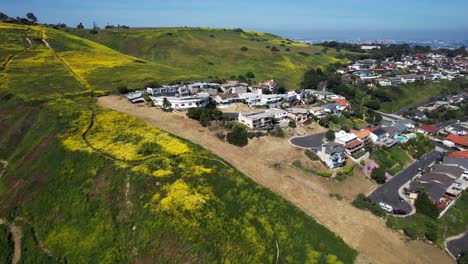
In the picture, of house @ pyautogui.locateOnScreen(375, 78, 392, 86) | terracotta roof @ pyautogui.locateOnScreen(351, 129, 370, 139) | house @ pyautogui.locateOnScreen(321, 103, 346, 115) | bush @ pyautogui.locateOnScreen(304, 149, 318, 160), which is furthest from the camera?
house @ pyautogui.locateOnScreen(375, 78, 392, 86)

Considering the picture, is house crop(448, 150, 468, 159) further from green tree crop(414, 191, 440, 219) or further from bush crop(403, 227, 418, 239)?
bush crop(403, 227, 418, 239)

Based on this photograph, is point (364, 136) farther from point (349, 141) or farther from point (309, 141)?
point (309, 141)

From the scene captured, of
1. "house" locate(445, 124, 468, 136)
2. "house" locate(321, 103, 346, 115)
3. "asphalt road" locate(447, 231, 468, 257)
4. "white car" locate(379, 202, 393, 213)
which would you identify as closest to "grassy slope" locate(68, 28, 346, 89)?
"house" locate(321, 103, 346, 115)

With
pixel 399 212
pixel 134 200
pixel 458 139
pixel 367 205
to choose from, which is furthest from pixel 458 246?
pixel 134 200

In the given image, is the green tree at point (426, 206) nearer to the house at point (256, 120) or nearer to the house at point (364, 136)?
the house at point (364, 136)

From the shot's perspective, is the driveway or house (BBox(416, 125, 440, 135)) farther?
house (BBox(416, 125, 440, 135))

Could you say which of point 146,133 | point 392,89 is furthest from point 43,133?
point 392,89

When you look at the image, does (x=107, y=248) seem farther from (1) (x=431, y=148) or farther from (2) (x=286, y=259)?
(1) (x=431, y=148)
